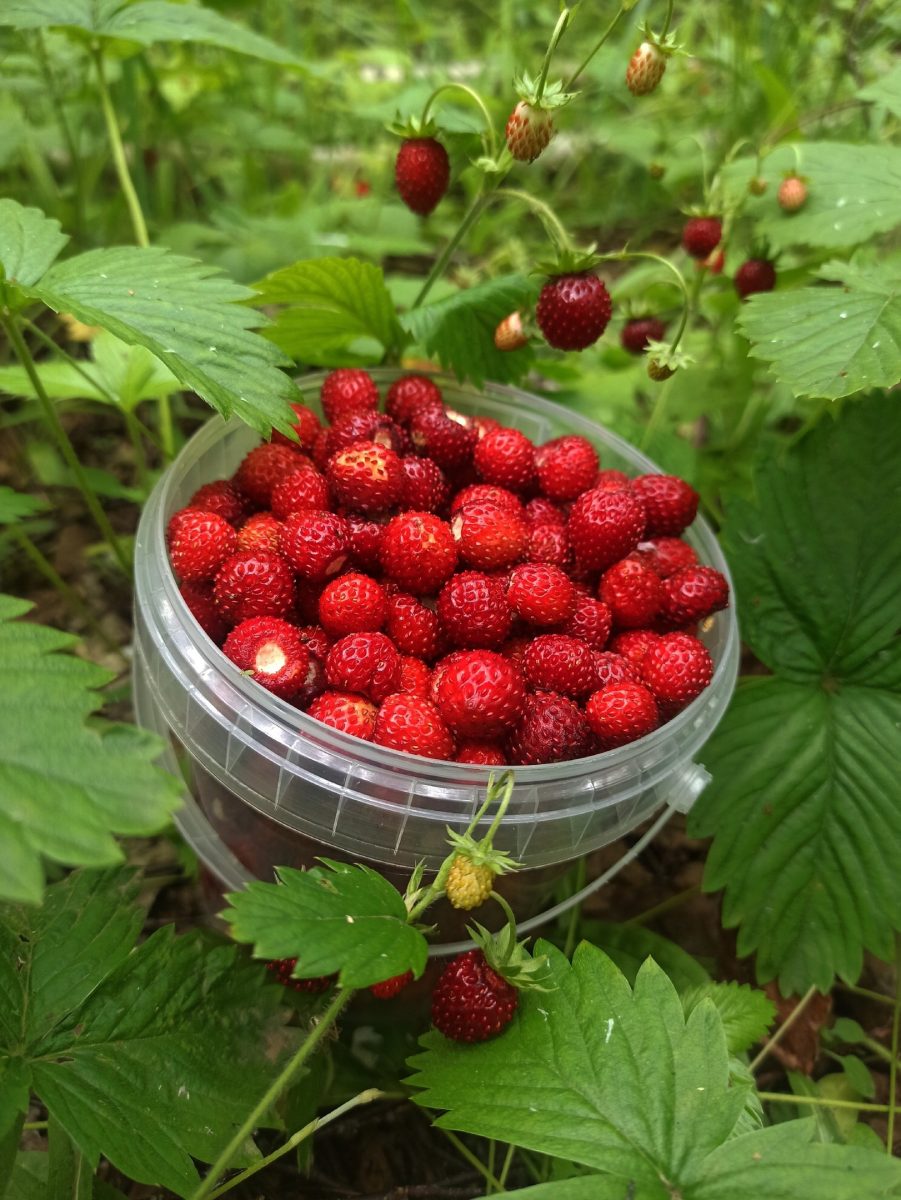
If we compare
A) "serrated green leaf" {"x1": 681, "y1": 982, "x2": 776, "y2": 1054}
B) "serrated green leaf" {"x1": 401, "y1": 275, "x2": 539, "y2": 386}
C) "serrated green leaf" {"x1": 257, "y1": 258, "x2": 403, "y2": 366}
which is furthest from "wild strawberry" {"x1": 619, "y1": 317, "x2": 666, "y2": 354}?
"serrated green leaf" {"x1": 681, "y1": 982, "x2": 776, "y2": 1054}

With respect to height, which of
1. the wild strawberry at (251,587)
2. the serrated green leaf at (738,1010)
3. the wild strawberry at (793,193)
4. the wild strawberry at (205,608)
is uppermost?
the wild strawberry at (793,193)

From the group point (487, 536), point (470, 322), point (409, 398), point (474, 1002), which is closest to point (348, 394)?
point (409, 398)

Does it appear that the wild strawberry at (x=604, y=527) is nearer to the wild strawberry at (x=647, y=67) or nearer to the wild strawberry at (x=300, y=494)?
the wild strawberry at (x=300, y=494)

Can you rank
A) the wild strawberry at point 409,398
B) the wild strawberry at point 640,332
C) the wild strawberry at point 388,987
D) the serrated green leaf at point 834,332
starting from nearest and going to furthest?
the wild strawberry at point 388,987 < the serrated green leaf at point 834,332 < the wild strawberry at point 409,398 < the wild strawberry at point 640,332

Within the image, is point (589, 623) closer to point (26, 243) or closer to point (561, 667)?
point (561, 667)

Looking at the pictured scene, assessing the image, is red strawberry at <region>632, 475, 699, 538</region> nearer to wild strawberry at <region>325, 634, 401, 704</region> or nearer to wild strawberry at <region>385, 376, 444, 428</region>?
wild strawberry at <region>385, 376, 444, 428</region>

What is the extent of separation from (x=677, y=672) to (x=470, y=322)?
21.0 inches

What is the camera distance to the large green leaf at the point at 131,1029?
78 centimetres

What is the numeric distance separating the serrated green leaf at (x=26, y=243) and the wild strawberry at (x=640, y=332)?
2.53 ft

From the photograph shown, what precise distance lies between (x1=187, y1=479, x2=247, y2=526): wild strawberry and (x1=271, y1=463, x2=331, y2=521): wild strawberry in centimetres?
5

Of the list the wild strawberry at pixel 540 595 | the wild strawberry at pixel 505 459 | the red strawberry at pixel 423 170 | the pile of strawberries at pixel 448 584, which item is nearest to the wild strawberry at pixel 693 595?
the pile of strawberries at pixel 448 584

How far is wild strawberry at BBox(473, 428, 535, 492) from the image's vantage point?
3.78 feet

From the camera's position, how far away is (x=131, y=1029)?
32.8 inches

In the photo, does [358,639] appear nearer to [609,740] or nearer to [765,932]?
[609,740]
